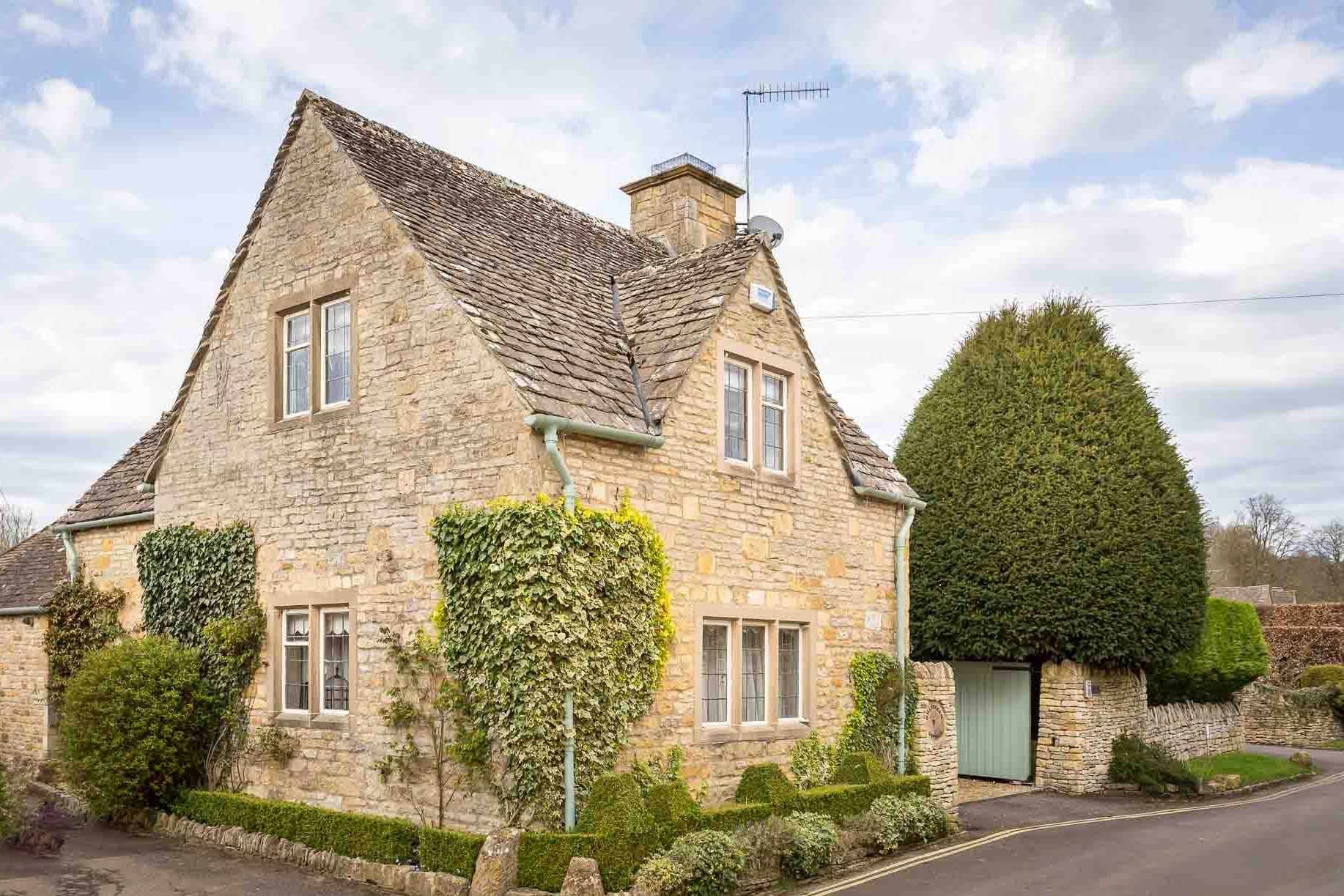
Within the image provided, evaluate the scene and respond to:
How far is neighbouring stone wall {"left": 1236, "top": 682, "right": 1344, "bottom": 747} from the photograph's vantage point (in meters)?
34.5

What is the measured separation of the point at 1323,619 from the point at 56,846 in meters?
41.1

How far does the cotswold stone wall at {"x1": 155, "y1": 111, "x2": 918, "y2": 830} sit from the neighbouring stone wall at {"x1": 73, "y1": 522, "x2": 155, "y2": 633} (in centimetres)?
110

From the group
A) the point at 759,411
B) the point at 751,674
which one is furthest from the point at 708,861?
the point at 759,411

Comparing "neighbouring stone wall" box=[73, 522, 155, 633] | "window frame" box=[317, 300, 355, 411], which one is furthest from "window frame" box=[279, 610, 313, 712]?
"neighbouring stone wall" box=[73, 522, 155, 633]

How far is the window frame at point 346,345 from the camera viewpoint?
14.8 metres

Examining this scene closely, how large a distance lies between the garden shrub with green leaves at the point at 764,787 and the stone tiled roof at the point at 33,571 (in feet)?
39.3

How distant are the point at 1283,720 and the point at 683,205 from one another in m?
25.4

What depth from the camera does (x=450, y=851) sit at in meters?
12.2

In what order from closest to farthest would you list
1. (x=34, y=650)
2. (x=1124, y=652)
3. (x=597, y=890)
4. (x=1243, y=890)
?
(x=597, y=890), (x=1243, y=890), (x=34, y=650), (x=1124, y=652)

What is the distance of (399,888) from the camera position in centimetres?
1251

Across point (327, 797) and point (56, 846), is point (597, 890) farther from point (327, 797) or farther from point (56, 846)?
point (56, 846)

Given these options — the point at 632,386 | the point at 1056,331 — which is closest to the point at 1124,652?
the point at 1056,331

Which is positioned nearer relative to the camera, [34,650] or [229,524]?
[229,524]

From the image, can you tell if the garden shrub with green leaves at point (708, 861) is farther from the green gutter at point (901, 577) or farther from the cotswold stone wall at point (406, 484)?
the green gutter at point (901, 577)
